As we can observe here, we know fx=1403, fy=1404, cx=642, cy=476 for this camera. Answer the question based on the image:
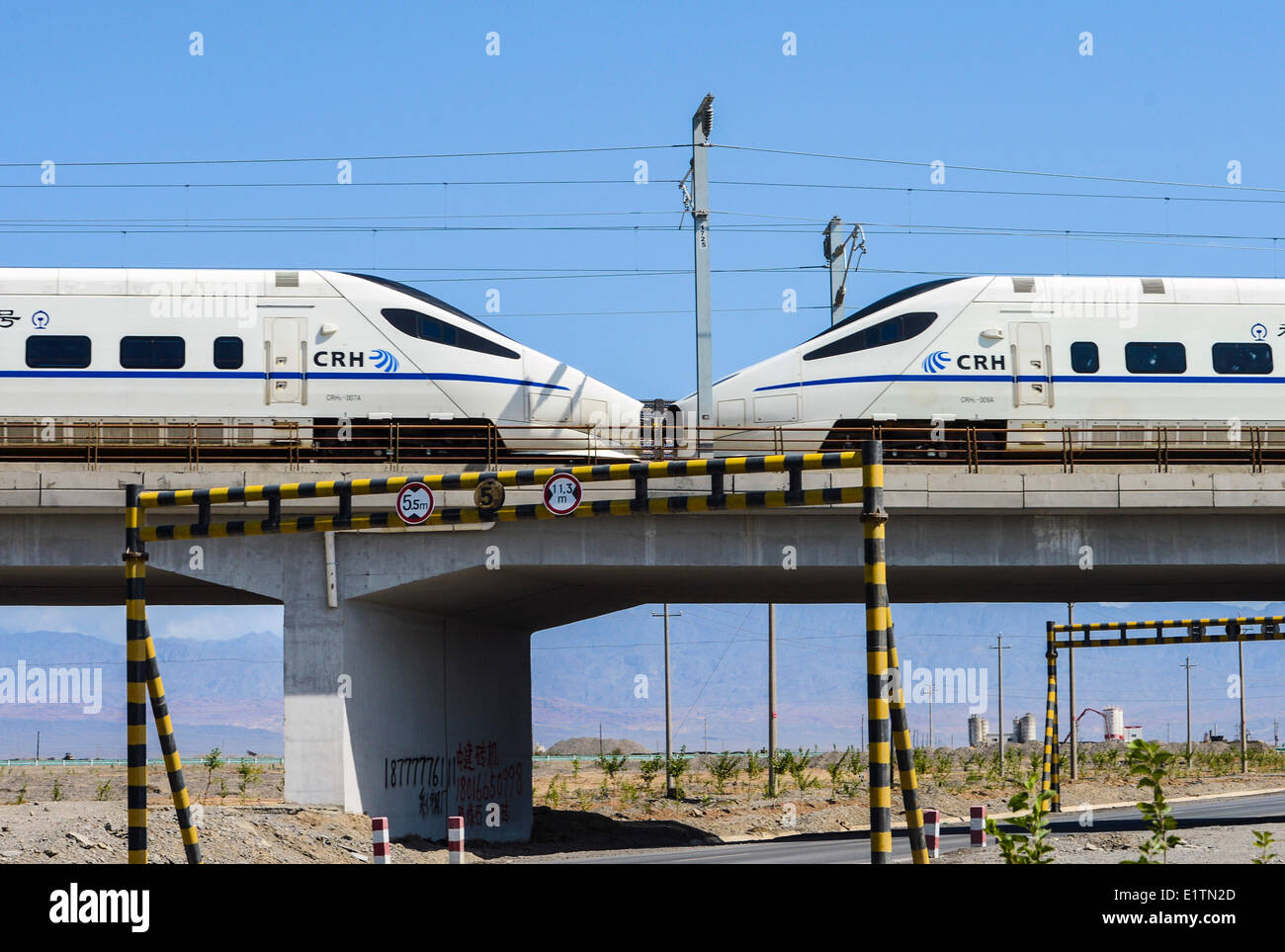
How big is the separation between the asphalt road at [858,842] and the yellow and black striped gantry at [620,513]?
8.24 metres

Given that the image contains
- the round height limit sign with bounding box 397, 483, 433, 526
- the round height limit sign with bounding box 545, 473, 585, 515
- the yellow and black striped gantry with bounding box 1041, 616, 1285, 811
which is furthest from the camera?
the yellow and black striped gantry with bounding box 1041, 616, 1285, 811

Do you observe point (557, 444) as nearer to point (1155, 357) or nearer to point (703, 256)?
point (703, 256)

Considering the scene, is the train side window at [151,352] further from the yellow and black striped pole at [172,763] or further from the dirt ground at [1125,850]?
the dirt ground at [1125,850]

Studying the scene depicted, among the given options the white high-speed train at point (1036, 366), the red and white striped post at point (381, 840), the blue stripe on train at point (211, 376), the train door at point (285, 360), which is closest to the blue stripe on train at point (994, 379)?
the white high-speed train at point (1036, 366)

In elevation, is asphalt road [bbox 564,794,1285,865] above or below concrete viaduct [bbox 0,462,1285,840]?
below

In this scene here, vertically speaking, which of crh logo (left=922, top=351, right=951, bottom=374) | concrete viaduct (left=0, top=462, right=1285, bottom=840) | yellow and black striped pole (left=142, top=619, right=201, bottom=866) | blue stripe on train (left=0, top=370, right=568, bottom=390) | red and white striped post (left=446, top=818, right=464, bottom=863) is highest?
crh logo (left=922, top=351, right=951, bottom=374)

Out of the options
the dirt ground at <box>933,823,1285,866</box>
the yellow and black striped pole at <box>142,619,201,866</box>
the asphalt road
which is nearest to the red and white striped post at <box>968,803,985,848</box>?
the dirt ground at <box>933,823,1285,866</box>

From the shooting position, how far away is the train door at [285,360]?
26.0 m

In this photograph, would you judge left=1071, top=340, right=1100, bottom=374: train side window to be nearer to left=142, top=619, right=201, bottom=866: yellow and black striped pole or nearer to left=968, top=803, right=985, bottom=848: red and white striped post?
left=968, top=803, right=985, bottom=848: red and white striped post

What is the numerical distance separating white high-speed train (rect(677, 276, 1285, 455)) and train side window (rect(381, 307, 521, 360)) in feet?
16.9

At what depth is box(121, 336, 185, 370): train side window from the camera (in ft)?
84.7
